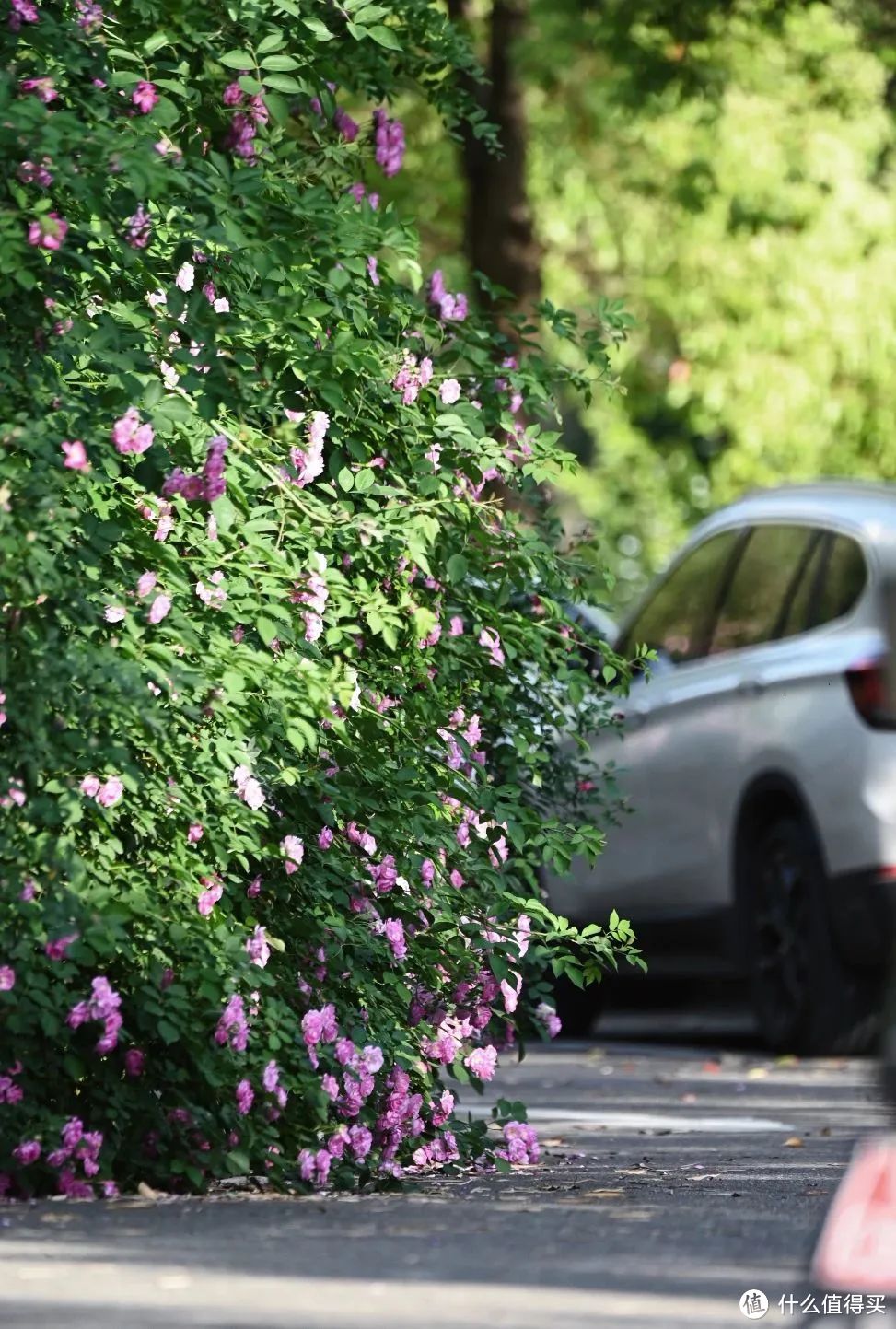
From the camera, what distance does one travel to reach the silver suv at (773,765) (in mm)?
10844

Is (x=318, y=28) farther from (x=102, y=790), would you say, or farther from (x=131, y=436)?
(x=102, y=790)

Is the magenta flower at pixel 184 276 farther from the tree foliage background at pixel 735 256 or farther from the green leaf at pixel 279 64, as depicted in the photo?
the tree foliage background at pixel 735 256

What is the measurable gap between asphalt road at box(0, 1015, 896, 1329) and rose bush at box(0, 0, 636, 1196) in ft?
0.95

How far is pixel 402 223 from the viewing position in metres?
7.72

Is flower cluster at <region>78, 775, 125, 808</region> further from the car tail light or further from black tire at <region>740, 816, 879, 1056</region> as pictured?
black tire at <region>740, 816, 879, 1056</region>

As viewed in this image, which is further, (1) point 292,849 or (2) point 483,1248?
(1) point 292,849

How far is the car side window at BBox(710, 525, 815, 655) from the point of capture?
11641 millimetres

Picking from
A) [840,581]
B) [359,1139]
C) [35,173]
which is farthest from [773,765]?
[35,173]

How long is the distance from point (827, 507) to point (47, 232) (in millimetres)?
5630

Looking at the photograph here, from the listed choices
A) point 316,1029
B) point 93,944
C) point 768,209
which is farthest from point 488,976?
point 768,209

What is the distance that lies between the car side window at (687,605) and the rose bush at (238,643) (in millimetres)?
4323

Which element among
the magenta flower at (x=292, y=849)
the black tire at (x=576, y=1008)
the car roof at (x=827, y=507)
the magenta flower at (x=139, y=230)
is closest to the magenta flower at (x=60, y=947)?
the magenta flower at (x=292, y=849)

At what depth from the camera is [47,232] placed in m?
6.39

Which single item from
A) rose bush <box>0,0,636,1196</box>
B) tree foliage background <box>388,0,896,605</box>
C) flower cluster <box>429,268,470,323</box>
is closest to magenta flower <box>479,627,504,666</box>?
rose bush <box>0,0,636,1196</box>
